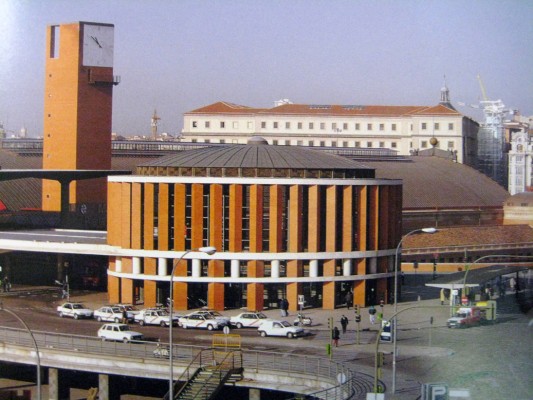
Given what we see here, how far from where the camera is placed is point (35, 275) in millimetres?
63719

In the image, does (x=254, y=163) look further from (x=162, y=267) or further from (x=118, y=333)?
(x=118, y=333)

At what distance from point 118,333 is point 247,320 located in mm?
6702

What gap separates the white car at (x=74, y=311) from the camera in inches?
1949

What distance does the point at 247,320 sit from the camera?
155 ft

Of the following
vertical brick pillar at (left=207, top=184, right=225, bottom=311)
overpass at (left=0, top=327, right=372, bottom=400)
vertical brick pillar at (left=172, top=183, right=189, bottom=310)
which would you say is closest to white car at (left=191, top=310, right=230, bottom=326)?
vertical brick pillar at (left=207, top=184, right=225, bottom=311)

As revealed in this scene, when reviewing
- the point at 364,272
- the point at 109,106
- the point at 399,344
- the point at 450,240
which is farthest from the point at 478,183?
the point at 399,344

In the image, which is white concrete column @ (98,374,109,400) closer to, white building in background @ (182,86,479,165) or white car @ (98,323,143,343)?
white car @ (98,323,143,343)

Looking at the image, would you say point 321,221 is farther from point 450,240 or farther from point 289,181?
point 450,240

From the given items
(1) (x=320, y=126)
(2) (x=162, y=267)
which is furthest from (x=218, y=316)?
(1) (x=320, y=126)

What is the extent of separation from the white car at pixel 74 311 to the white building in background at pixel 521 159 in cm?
7524

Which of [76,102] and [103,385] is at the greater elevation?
[76,102]

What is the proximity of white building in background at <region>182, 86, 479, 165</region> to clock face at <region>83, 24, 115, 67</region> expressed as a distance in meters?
56.6

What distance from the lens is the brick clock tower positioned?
75.4 m

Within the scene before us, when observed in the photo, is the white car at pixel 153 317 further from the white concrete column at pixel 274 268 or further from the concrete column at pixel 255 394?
the concrete column at pixel 255 394
